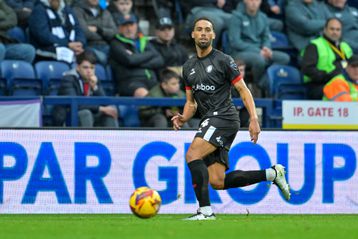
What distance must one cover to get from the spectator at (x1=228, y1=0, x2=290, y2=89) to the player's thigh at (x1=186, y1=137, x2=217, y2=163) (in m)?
7.10

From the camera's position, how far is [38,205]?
1343 centimetres

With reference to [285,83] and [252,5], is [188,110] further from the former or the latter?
[252,5]

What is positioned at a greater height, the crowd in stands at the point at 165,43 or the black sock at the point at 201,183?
the crowd in stands at the point at 165,43

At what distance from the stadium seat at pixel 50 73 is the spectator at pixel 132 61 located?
3.40ft

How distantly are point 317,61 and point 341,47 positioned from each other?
0.72 metres

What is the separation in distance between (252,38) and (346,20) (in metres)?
2.32

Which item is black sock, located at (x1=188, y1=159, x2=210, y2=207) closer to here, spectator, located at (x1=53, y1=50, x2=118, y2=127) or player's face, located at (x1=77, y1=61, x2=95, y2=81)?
spectator, located at (x1=53, y1=50, x2=118, y2=127)

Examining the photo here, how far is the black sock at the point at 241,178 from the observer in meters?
11.4

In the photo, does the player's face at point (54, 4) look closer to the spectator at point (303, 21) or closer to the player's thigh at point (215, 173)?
the spectator at point (303, 21)

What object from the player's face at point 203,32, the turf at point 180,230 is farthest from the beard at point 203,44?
the turf at point 180,230

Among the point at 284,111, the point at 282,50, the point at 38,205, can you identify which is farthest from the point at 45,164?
the point at 282,50

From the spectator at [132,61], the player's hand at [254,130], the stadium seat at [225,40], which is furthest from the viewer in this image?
the stadium seat at [225,40]

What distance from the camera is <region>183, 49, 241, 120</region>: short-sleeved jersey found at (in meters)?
11.0

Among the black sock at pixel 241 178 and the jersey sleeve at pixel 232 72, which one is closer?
the jersey sleeve at pixel 232 72
